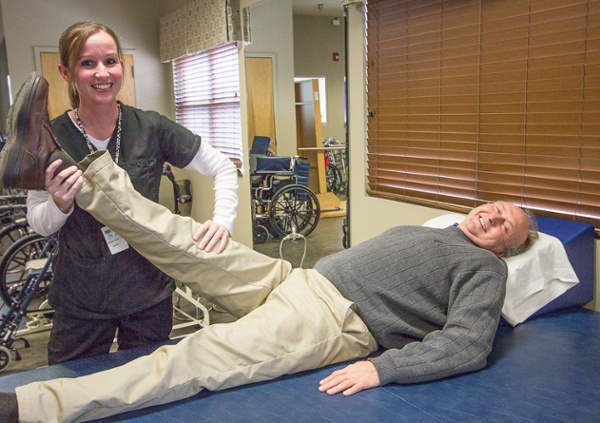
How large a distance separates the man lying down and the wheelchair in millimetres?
3018

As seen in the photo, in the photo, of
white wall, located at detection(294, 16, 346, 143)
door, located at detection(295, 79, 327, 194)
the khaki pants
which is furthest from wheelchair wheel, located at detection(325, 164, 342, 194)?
the khaki pants

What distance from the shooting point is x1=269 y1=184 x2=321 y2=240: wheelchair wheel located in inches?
199

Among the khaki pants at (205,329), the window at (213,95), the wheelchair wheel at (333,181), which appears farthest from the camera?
the wheelchair wheel at (333,181)

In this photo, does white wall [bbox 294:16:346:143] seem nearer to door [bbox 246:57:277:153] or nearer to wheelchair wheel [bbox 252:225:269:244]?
door [bbox 246:57:277:153]

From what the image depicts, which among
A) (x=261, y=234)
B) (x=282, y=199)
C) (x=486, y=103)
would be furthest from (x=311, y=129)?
(x=486, y=103)

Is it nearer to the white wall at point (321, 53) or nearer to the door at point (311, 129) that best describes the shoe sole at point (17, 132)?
the door at point (311, 129)

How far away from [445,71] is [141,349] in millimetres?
1760

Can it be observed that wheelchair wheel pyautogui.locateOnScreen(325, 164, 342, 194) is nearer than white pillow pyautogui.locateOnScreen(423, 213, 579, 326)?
No

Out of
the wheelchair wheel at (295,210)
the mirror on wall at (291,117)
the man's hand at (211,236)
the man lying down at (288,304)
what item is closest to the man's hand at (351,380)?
the man lying down at (288,304)

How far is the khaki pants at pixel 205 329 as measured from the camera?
1.33 metres

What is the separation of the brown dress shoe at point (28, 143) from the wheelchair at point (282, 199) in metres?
3.35

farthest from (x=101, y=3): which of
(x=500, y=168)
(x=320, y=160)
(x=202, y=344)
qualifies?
(x=202, y=344)

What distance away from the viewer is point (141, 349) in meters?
1.66

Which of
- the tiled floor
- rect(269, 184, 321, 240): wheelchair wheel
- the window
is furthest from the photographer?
rect(269, 184, 321, 240): wheelchair wheel
